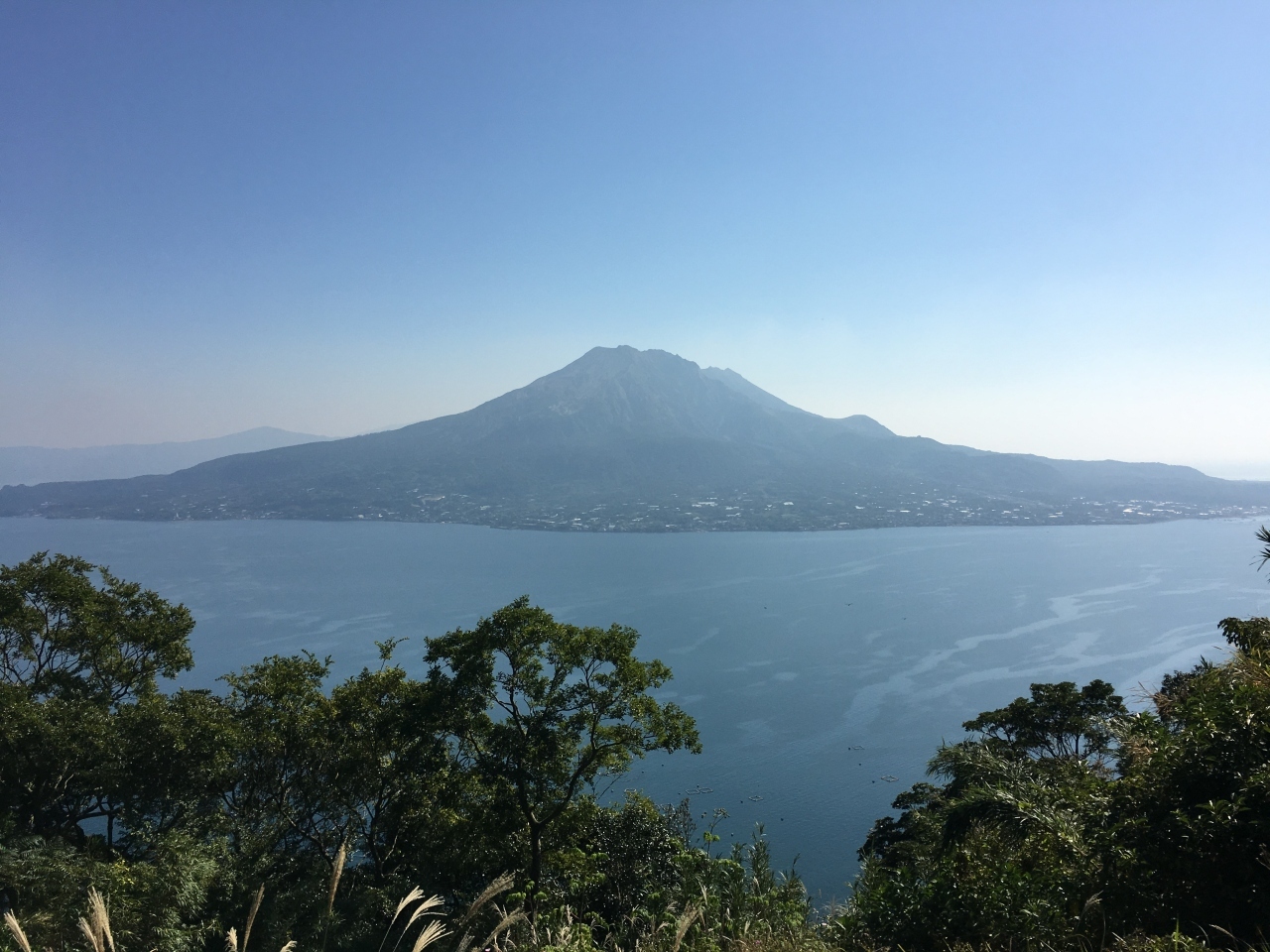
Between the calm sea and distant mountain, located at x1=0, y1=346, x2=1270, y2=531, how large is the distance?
1917 centimetres

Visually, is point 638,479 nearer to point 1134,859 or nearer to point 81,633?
point 81,633

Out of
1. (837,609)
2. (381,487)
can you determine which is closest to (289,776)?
(837,609)

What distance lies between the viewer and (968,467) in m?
161

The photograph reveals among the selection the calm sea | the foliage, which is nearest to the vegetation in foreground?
the foliage

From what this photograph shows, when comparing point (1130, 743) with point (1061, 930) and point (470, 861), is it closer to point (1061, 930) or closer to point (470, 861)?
point (1061, 930)

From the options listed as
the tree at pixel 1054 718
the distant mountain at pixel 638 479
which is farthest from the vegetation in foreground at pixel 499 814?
the distant mountain at pixel 638 479

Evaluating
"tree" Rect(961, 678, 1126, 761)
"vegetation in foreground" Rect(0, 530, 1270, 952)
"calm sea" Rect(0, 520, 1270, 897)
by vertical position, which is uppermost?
"vegetation in foreground" Rect(0, 530, 1270, 952)

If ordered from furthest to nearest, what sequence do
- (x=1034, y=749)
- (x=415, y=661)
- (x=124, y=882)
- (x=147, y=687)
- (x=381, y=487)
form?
(x=381, y=487), (x=415, y=661), (x=1034, y=749), (x=147, y=687), (x=124, y=882)

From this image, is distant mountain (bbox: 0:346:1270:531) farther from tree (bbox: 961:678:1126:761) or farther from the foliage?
the foliage

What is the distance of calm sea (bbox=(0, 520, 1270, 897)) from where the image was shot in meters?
27.4

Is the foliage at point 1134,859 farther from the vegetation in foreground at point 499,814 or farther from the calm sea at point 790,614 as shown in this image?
the calm sea at point 790,614

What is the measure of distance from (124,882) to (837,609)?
53.6 metres

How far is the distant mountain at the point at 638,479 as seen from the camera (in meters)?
123

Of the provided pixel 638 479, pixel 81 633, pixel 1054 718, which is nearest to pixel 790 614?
pixel 1054 718
